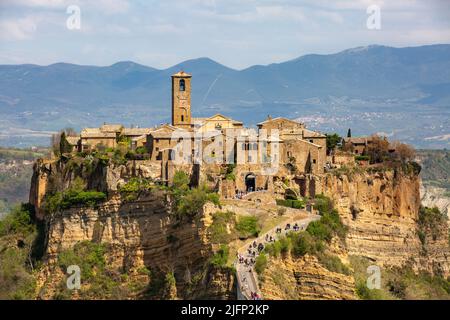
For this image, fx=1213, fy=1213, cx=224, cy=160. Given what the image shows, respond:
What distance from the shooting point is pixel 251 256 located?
48.8 m

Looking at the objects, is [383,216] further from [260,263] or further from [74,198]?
[260,263]

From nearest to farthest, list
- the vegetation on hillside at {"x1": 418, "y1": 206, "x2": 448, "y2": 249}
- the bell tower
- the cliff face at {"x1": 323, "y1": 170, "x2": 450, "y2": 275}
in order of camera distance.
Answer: the cliff face at {"x1": 323, "y1": 170, "x2": 450, "y2": 275} < the vegetation on hillside at {"x1": 418, "y1": 206, "x2": 448, "y2": 249} < the bell tower

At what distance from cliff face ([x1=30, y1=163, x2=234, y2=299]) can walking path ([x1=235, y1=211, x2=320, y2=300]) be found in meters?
2.07

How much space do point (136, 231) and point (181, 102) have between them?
1295 centimetres

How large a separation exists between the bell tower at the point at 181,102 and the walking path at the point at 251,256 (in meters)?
14.9

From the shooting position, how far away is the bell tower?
69188 mm

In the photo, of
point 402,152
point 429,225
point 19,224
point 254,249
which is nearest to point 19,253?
point 19,224

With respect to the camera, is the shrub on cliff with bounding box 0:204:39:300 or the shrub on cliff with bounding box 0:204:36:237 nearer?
the shrub on cliff with bounding box 0:204:39:300

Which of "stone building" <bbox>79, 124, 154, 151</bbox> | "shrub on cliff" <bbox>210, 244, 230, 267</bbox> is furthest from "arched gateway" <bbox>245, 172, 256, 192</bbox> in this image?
"shrub on cliff" <bbox>210, 244, 230, 267</bbox>

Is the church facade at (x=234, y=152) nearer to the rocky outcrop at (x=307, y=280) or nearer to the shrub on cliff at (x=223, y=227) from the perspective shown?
the shrub on cliff at (x=223, y=227)

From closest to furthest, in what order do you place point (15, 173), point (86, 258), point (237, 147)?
point (86, 258) → point (237, 147) → point (15, 173)

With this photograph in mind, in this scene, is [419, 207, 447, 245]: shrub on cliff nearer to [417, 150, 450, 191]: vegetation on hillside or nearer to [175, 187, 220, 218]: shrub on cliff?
[175, 187, 220, 218]: shrub on cliff

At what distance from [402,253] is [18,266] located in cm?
2058
